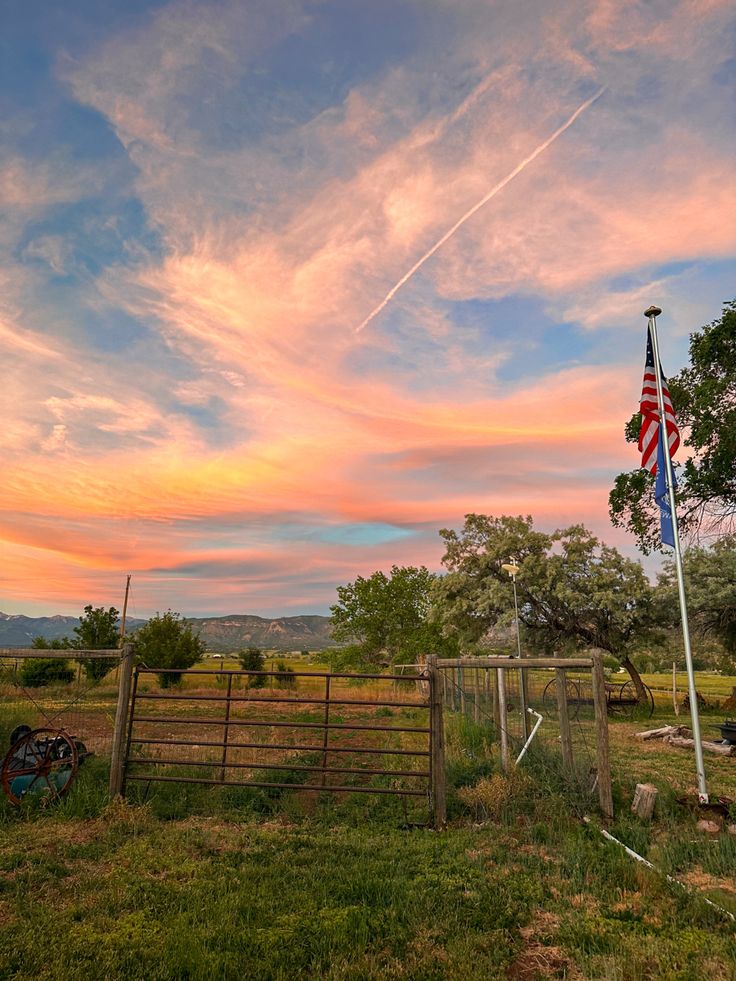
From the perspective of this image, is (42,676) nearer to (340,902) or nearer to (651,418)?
(340,902)

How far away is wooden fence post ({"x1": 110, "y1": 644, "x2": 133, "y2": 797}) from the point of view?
9.09 meters

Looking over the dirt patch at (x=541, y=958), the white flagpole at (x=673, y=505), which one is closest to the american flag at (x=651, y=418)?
the white flagpole at (x=673, y=505)

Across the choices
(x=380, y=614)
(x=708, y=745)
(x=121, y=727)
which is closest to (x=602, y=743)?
(x=121, y=727)

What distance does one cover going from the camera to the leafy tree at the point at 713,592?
2423cm

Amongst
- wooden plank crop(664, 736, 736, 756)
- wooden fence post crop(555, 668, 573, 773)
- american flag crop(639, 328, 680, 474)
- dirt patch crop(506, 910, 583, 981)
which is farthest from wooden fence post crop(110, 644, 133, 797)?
wooden plank crop(664, 736, 736, 756)

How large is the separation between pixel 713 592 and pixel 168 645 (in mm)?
27616

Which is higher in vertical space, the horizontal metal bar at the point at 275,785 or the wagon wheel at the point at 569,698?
the wagon wheel at the point at 569,698

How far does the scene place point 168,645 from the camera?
116 feet

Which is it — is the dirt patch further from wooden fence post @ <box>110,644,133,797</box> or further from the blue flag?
the blue flag

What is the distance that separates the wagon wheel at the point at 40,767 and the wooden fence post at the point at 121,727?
67cm

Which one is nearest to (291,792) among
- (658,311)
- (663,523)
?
(663,523)

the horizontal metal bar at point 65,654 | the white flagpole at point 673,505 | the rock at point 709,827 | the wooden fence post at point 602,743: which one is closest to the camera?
the rock at point 709,827

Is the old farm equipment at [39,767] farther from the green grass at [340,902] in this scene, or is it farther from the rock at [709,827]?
the rock at [709,827]

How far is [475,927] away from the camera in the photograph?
5.49m
